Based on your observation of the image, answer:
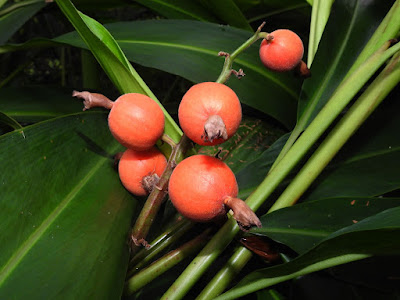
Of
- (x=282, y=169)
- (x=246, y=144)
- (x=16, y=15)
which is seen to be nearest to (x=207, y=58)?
(x=246, y=144)

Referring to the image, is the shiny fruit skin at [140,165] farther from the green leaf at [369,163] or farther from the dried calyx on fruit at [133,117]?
the green leaf at [369,163]

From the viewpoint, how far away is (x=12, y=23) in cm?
87

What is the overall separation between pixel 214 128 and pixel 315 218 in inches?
→ 6.5

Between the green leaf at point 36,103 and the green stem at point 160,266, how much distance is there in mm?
328

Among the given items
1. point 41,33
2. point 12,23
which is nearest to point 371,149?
point 12,23

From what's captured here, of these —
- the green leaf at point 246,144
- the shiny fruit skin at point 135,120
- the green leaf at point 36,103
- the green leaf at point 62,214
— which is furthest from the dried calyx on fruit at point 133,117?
the green leaf at point 36,103

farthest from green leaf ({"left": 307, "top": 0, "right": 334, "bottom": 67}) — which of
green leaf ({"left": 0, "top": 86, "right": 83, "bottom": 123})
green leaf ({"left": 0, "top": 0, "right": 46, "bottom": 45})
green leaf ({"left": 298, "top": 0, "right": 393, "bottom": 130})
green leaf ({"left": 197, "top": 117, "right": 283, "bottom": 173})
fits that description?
green leaf ({"left": 0, "top": 0, "right": 46, "bottom": 45})

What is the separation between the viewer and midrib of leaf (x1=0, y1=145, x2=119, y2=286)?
36 cm

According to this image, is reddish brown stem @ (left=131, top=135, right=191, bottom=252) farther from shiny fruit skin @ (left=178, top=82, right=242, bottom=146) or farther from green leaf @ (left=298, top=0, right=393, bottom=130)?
green leaf @ (left=298, top=0, right=393, bottom=130)

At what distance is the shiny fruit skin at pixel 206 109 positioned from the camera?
33 cm

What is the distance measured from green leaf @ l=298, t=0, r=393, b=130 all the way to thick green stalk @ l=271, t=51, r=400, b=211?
0.33 ft

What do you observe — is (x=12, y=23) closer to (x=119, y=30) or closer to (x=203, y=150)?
(x=119, y=30)

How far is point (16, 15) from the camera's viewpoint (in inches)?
35.4

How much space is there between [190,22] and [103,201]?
377 millimetres
